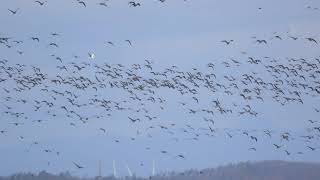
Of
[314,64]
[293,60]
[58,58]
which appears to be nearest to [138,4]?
[58,58]

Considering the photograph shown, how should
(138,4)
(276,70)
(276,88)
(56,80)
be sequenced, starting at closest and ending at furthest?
(138,4)
(276,70)
(56,80)
(276,88)

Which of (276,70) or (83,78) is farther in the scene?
(83,78)

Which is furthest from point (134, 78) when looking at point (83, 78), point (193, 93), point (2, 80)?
point (2, 80)

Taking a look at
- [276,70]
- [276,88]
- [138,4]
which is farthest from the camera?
[276,88]

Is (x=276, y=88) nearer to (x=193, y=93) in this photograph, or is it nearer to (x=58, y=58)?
(x=193, y=93)

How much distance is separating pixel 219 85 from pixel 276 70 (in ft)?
29.4

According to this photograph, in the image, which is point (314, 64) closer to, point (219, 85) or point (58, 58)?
point (219, 85)

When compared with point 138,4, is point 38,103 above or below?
below

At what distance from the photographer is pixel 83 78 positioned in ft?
248

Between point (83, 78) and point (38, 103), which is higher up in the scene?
point (83, 78)

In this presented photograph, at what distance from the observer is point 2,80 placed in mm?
65562

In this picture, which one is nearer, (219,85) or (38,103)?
(38,103)

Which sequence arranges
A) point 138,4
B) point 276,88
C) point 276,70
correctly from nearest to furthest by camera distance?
1. point 138,4
2. point 276,70
3. point 276,88

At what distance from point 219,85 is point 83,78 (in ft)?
43.3
